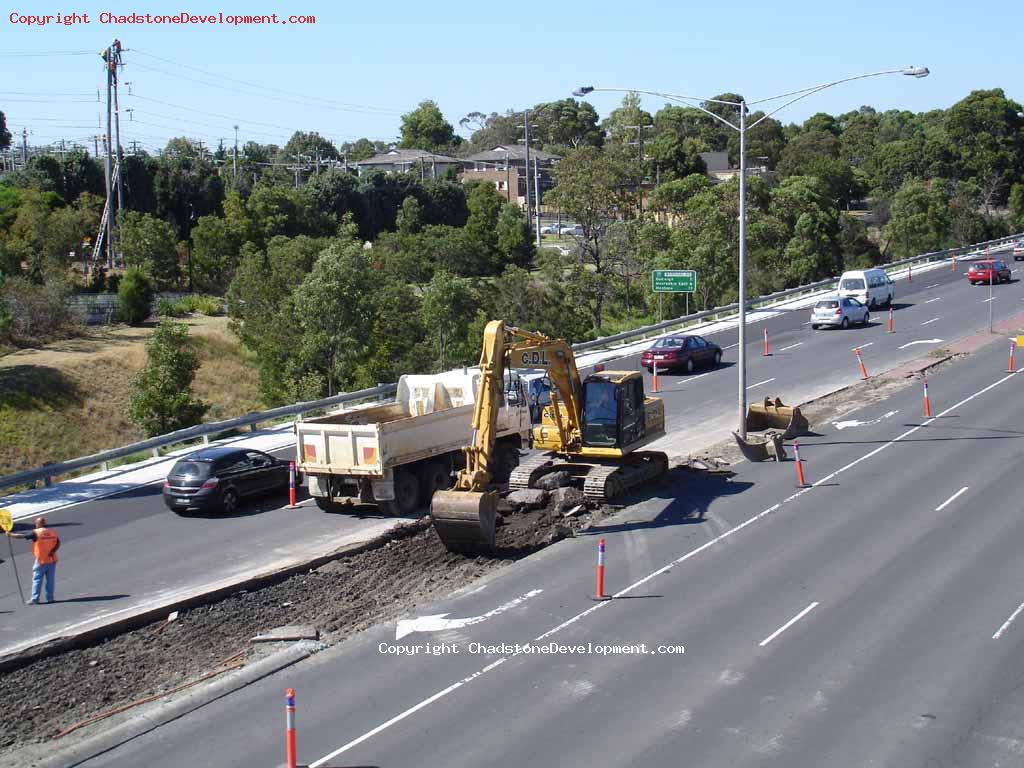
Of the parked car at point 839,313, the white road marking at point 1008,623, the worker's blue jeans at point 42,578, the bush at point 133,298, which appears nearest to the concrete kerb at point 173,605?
the worker's blue jeans at point 42,578

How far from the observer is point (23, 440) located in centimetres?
4684

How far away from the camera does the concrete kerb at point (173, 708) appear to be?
1216 centimetres

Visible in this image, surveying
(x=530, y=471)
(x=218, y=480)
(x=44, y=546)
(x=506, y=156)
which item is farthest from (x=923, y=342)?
(x=506, y=156)

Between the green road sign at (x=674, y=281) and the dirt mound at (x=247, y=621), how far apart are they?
3222 centimetres

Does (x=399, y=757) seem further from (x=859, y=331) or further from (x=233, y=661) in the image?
(x=859, y=331)

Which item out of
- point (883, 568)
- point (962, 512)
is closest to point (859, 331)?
point (962, 512)

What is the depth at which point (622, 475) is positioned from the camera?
2297 cm

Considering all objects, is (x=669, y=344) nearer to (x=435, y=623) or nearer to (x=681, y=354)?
(x=681, y=354)

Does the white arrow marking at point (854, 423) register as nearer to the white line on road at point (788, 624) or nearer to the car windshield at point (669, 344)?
the car windshield at point (669, 344)

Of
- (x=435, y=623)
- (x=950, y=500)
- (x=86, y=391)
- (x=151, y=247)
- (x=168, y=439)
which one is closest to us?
(x=435, y=623)

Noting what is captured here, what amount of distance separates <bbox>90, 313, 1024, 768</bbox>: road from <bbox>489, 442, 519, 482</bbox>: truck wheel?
14.4ft

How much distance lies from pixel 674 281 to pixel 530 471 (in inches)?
1251

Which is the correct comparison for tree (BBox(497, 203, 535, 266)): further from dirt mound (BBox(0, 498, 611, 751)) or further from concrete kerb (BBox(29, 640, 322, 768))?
concrete kerb (BBox(29, 640, 322, 768))

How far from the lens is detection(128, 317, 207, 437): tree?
39.3 meters
